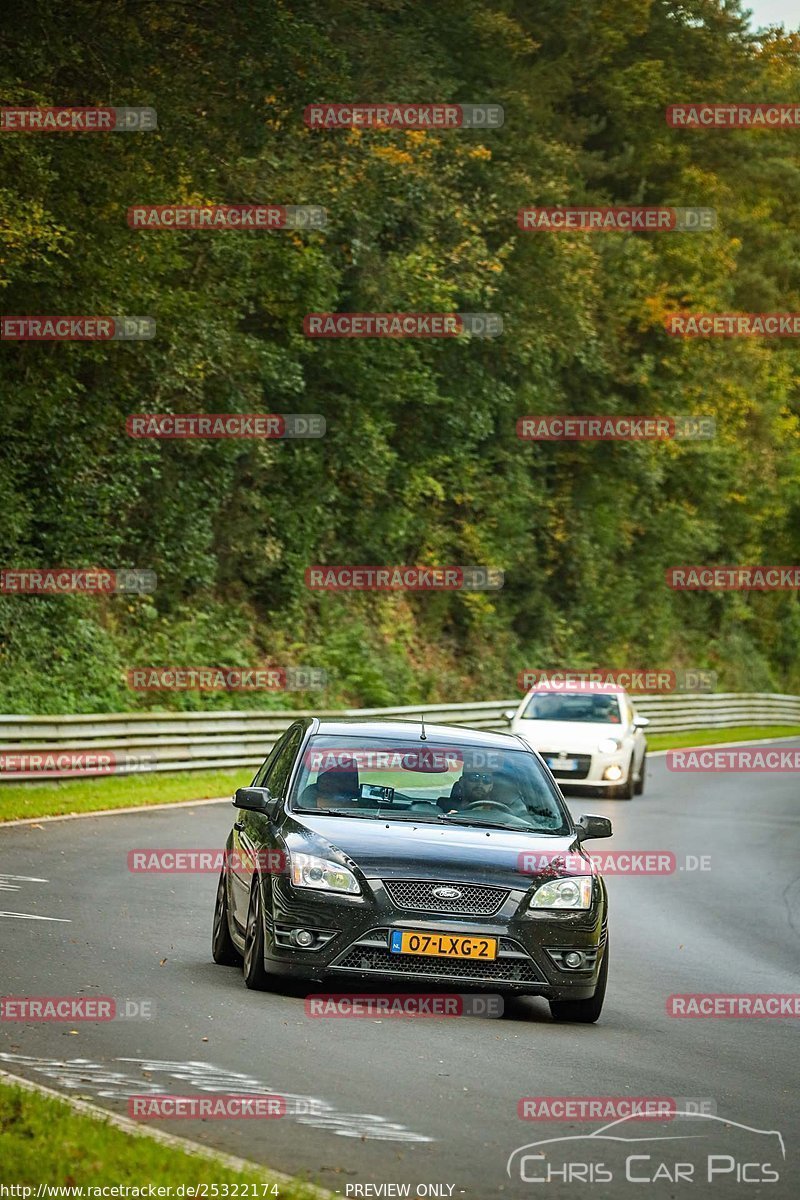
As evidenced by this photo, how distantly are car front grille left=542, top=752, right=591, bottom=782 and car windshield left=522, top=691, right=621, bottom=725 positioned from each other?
3.46ft

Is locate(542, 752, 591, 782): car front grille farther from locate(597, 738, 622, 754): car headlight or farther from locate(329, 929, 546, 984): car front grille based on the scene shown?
locate(329, 929, 546, 984): car front grille

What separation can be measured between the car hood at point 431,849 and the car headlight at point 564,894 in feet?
0.19

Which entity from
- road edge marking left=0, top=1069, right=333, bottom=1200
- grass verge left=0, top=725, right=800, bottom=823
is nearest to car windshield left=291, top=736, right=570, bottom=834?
road edge marking left=0, top=1069, right=333, bottom=1200

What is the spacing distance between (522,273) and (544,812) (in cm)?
3301

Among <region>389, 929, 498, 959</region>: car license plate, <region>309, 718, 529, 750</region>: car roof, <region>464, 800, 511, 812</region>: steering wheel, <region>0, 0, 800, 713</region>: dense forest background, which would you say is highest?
<region>0, 0, 800, 713</region>: dense forest background

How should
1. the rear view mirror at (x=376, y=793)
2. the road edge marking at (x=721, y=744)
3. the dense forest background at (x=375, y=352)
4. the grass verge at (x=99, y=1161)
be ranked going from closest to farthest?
the grass verge at (x=99, y=1161) < the rear view mirror at (x=376, y=793) < the dense forest background at (x=375, y=352) < the road edge marking at (x=721, y=744)

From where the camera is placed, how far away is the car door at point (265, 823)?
10.8 meters

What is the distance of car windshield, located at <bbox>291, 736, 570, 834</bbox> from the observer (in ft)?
36.6

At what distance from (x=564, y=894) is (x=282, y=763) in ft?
6.90

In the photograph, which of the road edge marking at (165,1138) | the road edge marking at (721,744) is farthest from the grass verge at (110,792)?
the road edge marking at (721,744)

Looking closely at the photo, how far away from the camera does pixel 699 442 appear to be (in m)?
56.0

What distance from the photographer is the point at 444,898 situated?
10383mm

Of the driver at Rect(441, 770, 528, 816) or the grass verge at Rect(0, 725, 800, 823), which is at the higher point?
the driver at Rect(441, 770, 528, 816)

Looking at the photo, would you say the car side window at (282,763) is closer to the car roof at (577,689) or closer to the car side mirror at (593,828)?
the car side mirror at (593,828)
